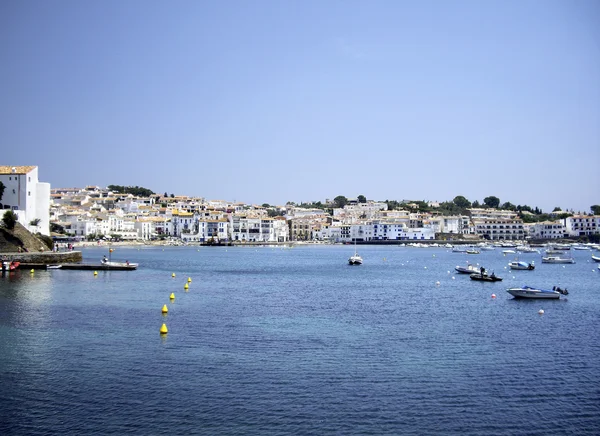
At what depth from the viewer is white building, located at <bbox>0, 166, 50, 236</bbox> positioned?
57125 millimetres

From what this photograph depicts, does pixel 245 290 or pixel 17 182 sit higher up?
pixel 17 182

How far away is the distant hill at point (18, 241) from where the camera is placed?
51250mm

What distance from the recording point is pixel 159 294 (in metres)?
32.9

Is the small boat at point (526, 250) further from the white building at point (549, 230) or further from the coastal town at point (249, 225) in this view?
the white building at point (549, 230)

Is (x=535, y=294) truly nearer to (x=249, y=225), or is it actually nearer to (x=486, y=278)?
(x=486, y=278)

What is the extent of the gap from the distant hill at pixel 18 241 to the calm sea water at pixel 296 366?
75.0ft

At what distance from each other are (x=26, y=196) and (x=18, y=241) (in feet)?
21.8

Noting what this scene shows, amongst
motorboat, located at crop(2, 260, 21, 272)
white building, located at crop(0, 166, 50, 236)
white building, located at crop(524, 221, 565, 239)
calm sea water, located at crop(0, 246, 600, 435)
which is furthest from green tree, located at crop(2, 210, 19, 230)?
white building, located at crop(524, 221, 565, 239)

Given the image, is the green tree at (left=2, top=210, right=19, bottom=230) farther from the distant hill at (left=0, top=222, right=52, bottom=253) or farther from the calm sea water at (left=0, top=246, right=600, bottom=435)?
the calm sea water at (left=0, top=246, right=600, bottom=435)

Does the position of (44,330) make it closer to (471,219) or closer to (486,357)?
(486,357)

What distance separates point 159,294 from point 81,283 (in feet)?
25.8

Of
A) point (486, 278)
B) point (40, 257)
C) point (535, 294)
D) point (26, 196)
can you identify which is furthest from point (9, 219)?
point (535, 294)

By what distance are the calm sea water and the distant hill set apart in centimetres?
2286

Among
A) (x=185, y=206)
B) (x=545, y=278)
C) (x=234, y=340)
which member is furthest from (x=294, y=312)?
(x=185, y=206)
